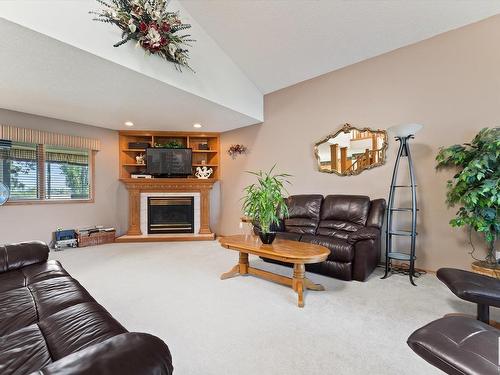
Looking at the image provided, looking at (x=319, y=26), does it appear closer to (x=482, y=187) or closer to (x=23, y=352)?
(x=482, y=187)

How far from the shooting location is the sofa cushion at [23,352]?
92 cm

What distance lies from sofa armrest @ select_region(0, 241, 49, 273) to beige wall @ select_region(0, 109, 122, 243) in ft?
8.89

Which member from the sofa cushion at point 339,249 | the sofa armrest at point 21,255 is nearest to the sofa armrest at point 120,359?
the sofa armrest at point 21,255

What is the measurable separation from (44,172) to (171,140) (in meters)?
2.42

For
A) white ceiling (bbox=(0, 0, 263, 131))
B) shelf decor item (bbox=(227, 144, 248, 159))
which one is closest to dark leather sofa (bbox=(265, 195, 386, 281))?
shelf decor item (bbox=(227, 144, 248, 159))

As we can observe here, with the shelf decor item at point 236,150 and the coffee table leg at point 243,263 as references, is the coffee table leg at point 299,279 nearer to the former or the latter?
the coffee table leg at point 243,263

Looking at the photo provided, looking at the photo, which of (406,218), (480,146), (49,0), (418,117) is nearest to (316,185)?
(406,218)

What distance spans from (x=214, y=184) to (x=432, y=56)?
4.51m

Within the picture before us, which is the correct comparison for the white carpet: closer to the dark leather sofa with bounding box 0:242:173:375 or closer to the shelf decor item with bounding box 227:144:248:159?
the dark leather sofa with bounding box 0:242:173:375

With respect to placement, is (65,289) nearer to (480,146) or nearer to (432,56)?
(480,146)

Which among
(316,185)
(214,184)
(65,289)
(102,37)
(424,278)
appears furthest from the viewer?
(214,184)

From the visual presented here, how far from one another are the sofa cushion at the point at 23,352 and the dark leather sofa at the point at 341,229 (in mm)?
2629

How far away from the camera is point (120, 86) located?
318cm

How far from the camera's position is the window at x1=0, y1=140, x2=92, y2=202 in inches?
161
